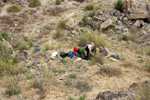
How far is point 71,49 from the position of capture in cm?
767

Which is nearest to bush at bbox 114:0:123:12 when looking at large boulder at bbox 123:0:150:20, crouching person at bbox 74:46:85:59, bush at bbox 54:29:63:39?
large boulder at bbox 123:0:150:20

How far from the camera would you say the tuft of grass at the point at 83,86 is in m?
4.23

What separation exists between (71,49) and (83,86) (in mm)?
3487

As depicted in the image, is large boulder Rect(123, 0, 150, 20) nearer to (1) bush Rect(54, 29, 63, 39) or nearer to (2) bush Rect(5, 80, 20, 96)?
(1) bush Rect(54, 29, 63, 39)

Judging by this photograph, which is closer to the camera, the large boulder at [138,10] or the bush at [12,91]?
the bush at [12,91]

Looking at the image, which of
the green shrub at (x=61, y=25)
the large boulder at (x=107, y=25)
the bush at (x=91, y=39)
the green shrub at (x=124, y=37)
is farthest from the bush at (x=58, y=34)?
the green shrub at (x=124, y=37)

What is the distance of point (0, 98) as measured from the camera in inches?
153

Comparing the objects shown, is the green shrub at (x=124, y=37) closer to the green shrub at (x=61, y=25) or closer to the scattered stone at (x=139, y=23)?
the scattered stone at (x=139, y=23)

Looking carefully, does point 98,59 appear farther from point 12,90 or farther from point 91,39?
point 12,90

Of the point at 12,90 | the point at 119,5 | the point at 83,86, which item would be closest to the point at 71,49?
the point at 83,86

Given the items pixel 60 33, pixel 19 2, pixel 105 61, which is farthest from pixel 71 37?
pixel 19 2

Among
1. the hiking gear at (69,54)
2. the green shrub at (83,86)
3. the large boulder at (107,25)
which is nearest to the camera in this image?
the green shrub at (83,86)

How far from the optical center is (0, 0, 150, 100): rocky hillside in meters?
4.11

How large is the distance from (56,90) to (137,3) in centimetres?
810
